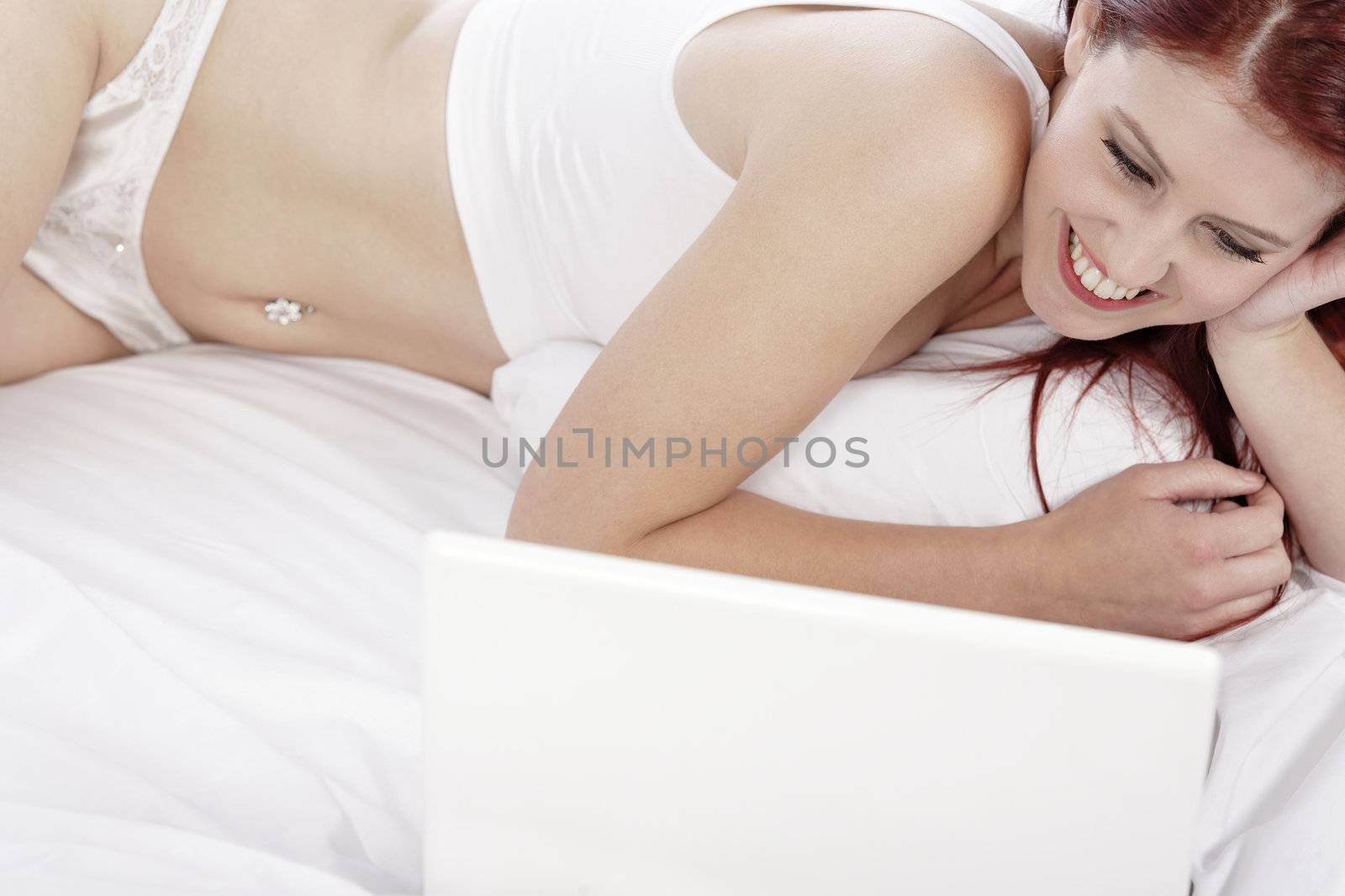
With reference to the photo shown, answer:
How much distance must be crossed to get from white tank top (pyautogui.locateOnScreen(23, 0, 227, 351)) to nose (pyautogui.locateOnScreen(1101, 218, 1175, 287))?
3.66 ft

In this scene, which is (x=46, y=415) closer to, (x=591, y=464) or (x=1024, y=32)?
(x=591, y=464)

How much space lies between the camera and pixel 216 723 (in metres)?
1.14

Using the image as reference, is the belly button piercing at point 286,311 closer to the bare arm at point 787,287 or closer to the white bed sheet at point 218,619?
the white bed sheet at point 218,619

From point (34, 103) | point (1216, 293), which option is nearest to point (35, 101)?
point (34, 103)

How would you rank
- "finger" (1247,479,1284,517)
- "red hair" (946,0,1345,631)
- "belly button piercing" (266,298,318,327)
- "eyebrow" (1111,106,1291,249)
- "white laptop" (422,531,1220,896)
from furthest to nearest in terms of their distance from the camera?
"belly button piercing" (266,298,318,327) < "finger" (1247,479,1284,517) < "eyebrow" (1111,106,1291,249) < "red hair" (946,0,1345,631) < "white laptop" (422,531,1220,896)

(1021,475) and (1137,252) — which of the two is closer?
(1137,252)

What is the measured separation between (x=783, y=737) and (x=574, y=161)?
37.6 inches

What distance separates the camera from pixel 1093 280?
4.14ft

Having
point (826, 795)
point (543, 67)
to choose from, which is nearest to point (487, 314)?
point (543, 67)

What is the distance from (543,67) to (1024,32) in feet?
1.89

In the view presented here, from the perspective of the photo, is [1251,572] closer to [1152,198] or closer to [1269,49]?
[1152,198]

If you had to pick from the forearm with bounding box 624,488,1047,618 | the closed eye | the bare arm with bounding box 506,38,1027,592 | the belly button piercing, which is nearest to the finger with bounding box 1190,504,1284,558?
the forearm with bounding box 624,488,1047,618

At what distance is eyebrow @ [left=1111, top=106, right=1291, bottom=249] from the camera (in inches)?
43.3

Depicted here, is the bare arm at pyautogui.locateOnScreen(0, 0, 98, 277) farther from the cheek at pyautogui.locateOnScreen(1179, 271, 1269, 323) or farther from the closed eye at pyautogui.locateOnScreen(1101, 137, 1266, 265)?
the cheek at pyautogui.locateOnScreen(1179, 271, 1269, 323)
